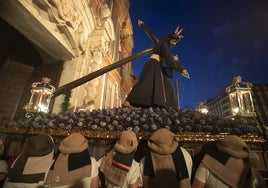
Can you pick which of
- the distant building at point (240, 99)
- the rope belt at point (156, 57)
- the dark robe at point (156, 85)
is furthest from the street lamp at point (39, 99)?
the distant building at point (240, 99)

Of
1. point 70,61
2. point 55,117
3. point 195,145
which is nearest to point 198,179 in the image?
point 195,145

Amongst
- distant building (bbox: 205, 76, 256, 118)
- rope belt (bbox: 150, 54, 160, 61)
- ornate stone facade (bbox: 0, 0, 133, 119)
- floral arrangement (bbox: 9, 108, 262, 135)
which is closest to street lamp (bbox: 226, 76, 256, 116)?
distant building (bbox: 205, 76, 256, 118)

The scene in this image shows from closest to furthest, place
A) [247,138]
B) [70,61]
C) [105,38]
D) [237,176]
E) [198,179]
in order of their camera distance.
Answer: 1. [237,176]
2. [198,179]
3. [247,138]
4. [70,61]
5. [105,38]

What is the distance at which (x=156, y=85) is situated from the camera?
3498 millimetres

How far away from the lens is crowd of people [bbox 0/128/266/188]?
5.37ft

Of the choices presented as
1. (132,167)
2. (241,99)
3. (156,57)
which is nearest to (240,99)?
(241,99)

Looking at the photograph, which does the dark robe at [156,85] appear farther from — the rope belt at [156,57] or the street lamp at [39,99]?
the street lamp at [39,99]

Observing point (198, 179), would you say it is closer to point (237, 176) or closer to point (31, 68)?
point (237, 176)

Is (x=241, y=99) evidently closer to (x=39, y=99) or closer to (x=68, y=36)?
(x=39, y=99)

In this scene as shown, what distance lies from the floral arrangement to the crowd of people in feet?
1.31

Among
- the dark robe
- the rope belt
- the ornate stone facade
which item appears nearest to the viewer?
the dark robe

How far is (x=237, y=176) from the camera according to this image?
157cm

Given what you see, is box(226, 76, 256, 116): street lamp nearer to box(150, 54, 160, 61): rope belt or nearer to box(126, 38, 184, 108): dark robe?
box(126, 38, 184, 108): dark robe

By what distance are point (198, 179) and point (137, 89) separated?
7.09ft
